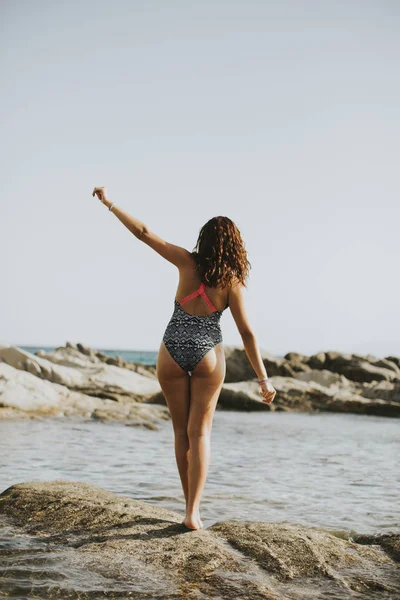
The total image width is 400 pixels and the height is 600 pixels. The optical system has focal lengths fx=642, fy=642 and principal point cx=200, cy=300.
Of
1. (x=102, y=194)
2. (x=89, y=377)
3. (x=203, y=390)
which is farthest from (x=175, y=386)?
(x=89, y=377)

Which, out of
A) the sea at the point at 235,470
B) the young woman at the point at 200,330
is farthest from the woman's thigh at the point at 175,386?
the sea at the point at 235,470

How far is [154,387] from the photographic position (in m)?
26.8

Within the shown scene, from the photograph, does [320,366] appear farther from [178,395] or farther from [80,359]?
[178,395]

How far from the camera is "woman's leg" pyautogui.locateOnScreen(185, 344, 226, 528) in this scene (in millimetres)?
5531

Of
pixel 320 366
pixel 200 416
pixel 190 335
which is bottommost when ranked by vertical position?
pixel 200 416

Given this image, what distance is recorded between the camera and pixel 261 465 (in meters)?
12.4

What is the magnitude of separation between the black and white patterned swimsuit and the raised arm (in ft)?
1.00

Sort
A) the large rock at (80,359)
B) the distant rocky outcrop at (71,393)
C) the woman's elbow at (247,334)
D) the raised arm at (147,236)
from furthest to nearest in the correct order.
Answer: the large rock at (80,359)
the distant rocky outcrop at (71,393)
the woman's elbow at (247,334)
the raised arm at (147,236)

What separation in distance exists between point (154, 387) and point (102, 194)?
2184 cm

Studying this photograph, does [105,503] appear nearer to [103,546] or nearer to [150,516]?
[150,516]

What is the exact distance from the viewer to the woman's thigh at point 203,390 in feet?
18.1

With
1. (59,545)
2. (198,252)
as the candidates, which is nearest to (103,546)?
(59,545)

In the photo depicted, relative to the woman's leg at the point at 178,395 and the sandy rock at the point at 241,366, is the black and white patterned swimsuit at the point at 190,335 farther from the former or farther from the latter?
the sandy rock at the point at 241,366

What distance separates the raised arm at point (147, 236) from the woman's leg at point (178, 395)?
30.6 inches
